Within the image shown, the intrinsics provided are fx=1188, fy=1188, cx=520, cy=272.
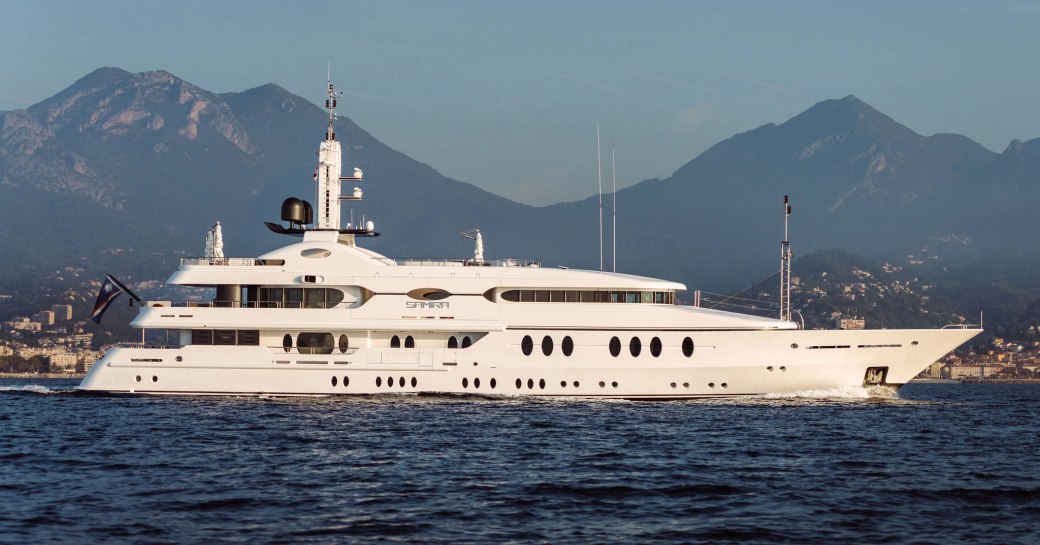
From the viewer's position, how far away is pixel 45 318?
464 ft

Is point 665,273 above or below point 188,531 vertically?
above

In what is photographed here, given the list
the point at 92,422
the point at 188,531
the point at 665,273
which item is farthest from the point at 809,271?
the point at 188,531

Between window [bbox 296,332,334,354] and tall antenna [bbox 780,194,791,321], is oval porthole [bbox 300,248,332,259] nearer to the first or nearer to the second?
window [bbox 296,332,334,354]

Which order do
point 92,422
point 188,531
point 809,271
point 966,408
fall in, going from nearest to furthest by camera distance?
point 188,531 < point 92,422 < point 966,408 < point 809,271

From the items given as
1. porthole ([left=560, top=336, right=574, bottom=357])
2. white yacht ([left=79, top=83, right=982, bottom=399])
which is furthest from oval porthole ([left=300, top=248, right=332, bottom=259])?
porthole ([left=560, top=336, right=574, bottom=357])

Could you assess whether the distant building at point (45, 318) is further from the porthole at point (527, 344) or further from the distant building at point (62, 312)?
the porthole at point (527, 344)

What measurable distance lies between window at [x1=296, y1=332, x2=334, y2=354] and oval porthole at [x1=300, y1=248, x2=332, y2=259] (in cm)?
262

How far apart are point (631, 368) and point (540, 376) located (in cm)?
293

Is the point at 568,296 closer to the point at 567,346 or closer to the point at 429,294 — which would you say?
the point at 567,346

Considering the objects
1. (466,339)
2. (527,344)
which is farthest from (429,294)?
(527,344)

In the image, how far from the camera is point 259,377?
127 feet

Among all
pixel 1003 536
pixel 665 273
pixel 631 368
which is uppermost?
pixel 665 273

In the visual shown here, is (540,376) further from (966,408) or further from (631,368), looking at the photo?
(966,408)

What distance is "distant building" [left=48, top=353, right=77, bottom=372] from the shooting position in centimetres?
11412
